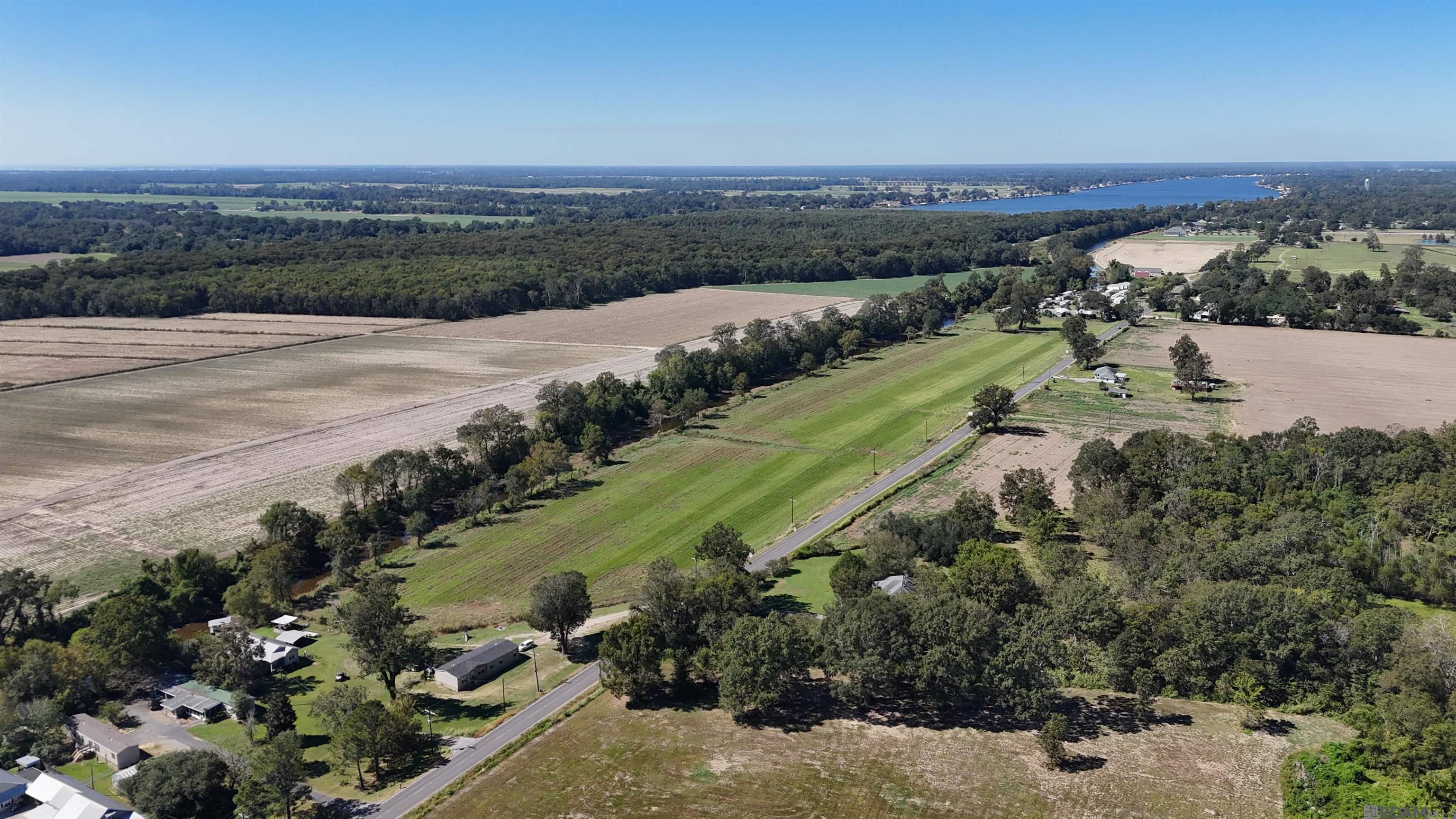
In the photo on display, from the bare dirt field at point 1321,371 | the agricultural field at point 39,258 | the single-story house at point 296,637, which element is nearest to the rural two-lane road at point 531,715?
the single-story house at point 296,637

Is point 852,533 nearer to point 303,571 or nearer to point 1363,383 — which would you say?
point 303,571

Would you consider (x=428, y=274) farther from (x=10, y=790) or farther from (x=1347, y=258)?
(x=1347, y=258)

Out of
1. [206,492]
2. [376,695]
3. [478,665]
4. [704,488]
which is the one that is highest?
[206,492]

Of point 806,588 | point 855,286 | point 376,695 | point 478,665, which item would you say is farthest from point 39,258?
point 806,588

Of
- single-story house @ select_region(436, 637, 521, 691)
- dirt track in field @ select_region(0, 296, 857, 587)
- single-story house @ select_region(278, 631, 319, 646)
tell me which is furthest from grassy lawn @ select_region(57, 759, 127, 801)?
dirt track in field @ select_region(0, 296, 857, 587)

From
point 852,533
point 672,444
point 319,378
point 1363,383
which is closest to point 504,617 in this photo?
point 852,533

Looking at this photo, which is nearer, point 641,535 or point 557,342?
point 641,535
